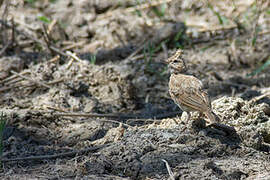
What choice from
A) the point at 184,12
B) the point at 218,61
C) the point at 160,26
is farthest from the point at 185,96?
the point at 184,12

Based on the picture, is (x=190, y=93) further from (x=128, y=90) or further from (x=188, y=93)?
(x=128, y=90)

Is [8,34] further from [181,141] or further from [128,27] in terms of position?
[181,141]

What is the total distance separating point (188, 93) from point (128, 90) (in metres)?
1.66

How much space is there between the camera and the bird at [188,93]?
478 cm

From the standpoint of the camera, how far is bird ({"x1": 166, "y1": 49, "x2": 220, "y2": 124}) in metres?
4.78

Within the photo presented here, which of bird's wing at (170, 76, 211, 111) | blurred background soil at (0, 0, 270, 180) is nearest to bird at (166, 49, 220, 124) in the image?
bird's wing at (170, 76, 211, 111)

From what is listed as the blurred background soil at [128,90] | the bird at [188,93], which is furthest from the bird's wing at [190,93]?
the blurred background soil at [128,90]

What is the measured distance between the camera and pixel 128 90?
6625mm

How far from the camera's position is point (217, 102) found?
5.41 m

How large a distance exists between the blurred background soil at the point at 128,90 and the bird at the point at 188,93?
0.14 meters

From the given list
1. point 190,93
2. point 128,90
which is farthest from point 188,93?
point 128,90

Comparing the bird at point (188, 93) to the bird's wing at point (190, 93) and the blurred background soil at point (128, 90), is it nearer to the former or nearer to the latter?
the bird's wing at point (190, 93)

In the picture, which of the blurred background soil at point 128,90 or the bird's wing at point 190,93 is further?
the bird's wing at point 190,93

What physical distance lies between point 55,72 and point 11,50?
5.06ft
